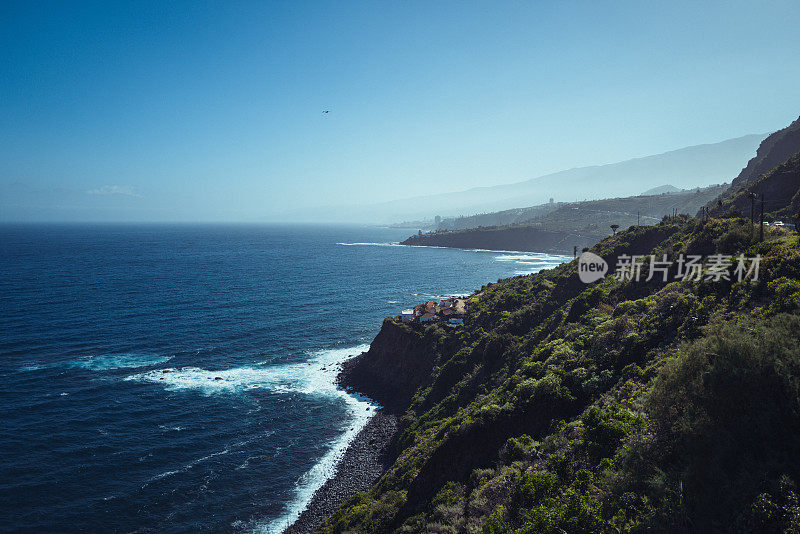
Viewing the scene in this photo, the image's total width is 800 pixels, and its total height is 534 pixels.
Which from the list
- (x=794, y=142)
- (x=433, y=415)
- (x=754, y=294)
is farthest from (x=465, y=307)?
(x=794, y=142)

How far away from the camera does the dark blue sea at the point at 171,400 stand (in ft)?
108

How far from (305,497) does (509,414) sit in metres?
21.5

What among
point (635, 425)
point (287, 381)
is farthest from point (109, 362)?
point (635, 425)

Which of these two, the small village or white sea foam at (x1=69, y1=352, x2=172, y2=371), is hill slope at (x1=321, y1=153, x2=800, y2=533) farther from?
white sea foam at (x1=69, y1=352, x2=172, y2=371)

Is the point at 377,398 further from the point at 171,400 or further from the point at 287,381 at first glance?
the point at 171,400

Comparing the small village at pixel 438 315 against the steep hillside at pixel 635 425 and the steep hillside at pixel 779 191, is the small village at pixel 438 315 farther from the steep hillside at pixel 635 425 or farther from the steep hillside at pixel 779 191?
the steep hillside at pixel 779 191

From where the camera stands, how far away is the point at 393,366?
5753 centimetres

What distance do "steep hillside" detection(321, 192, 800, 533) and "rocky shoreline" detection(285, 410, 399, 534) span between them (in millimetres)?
2424

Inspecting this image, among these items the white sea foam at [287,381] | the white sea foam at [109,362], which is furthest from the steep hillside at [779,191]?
the white sea foam at [109,362]

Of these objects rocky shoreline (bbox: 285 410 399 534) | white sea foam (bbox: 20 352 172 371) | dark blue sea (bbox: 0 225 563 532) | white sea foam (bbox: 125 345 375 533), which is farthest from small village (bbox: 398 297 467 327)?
white sea foam (bbox: 20 352 172 371)

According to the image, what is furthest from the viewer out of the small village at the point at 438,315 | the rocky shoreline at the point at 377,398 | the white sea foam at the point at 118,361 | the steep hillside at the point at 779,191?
the small village at the point at 438,315

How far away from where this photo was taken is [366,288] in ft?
372

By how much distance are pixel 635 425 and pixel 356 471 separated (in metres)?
29.1

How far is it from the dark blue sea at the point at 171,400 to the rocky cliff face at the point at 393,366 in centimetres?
305
